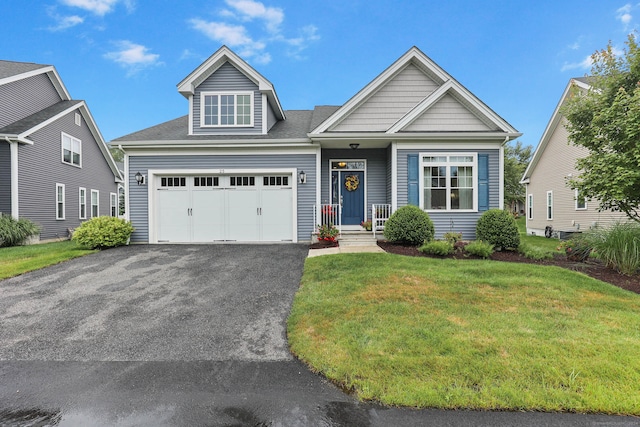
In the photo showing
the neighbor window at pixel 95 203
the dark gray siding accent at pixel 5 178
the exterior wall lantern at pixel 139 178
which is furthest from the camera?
the neighbor window at pixel 95 203

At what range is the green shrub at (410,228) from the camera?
8.12 meters

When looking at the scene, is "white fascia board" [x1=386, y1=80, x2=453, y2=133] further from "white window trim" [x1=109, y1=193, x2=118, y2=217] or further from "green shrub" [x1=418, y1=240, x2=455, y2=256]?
"white window trim" [x1=109, y1=193, x2=118, y2=217]

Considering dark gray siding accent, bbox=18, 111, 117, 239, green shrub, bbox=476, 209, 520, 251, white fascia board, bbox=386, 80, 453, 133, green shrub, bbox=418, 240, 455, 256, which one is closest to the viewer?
green shrub, bbox=418, 240, 455, 256

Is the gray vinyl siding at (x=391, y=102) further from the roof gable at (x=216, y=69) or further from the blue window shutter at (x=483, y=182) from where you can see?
the roof gable at (x=216, y=69)

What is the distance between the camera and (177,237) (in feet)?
32.3

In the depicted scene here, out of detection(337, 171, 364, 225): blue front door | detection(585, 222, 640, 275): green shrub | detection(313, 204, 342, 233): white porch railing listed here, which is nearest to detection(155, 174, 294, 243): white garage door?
detection(313, 204, 342, 233): white porch railing

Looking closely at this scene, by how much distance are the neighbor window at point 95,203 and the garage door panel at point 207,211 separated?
10.5 metres

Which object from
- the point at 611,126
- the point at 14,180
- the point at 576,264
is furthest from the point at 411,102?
the point at 14,180

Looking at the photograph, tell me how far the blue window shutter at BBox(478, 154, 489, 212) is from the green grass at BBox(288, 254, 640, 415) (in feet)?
13.2

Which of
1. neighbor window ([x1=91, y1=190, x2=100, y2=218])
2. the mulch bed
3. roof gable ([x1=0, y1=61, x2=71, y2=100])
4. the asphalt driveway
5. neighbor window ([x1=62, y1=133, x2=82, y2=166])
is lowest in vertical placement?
the asphalt driveway

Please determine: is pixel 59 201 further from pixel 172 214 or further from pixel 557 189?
pixel 557 189

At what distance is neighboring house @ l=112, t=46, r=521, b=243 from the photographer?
9.27m

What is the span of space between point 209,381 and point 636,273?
8.06 meters

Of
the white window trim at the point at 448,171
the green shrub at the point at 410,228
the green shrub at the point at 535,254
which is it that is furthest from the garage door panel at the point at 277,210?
the green shrub at the point at 535,254
